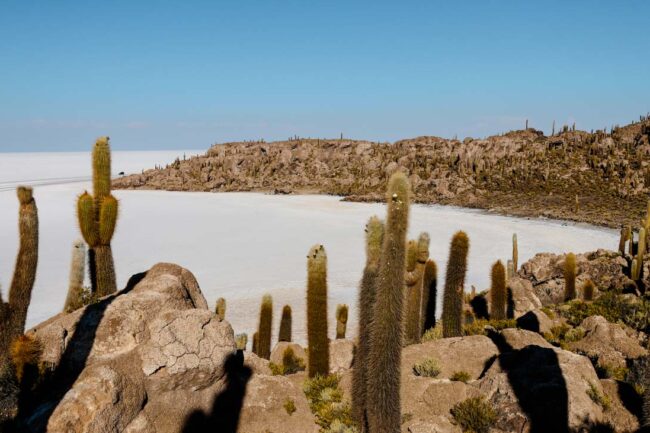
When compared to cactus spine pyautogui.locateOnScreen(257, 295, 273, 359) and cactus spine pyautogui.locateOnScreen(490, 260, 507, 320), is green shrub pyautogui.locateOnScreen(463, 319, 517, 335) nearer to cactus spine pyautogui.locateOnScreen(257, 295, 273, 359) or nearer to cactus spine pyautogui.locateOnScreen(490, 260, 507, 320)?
cactus spine pyautogui.locateOnScreen(490, 260, 507, 320)

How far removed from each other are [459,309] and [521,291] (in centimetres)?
676

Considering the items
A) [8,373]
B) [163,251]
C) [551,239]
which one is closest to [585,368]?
[8,373]

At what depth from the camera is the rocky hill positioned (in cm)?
4822

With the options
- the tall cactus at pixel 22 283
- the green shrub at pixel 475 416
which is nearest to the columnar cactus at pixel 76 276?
the tall cactus at pixel 22 283

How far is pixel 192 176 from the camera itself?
242 ft

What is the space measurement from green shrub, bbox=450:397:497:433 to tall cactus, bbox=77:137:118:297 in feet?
27.5

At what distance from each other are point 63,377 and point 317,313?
14.3 feet

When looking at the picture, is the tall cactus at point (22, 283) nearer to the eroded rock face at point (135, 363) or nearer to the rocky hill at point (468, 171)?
the eroded rock face at point (135, 363)

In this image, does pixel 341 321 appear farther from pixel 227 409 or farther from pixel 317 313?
pixel 227 409

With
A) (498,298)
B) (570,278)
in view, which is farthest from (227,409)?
(570,278)

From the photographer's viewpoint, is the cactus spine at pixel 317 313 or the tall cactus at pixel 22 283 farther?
the cactus spine at pixel 317 313

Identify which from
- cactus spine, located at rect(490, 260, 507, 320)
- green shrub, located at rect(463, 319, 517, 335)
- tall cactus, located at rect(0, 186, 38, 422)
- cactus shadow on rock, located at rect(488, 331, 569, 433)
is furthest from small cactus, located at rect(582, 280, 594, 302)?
tall cactus, located at rect(0, 186, 38, 422)

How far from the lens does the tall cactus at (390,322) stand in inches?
253

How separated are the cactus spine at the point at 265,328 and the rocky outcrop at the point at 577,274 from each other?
1194 cm
